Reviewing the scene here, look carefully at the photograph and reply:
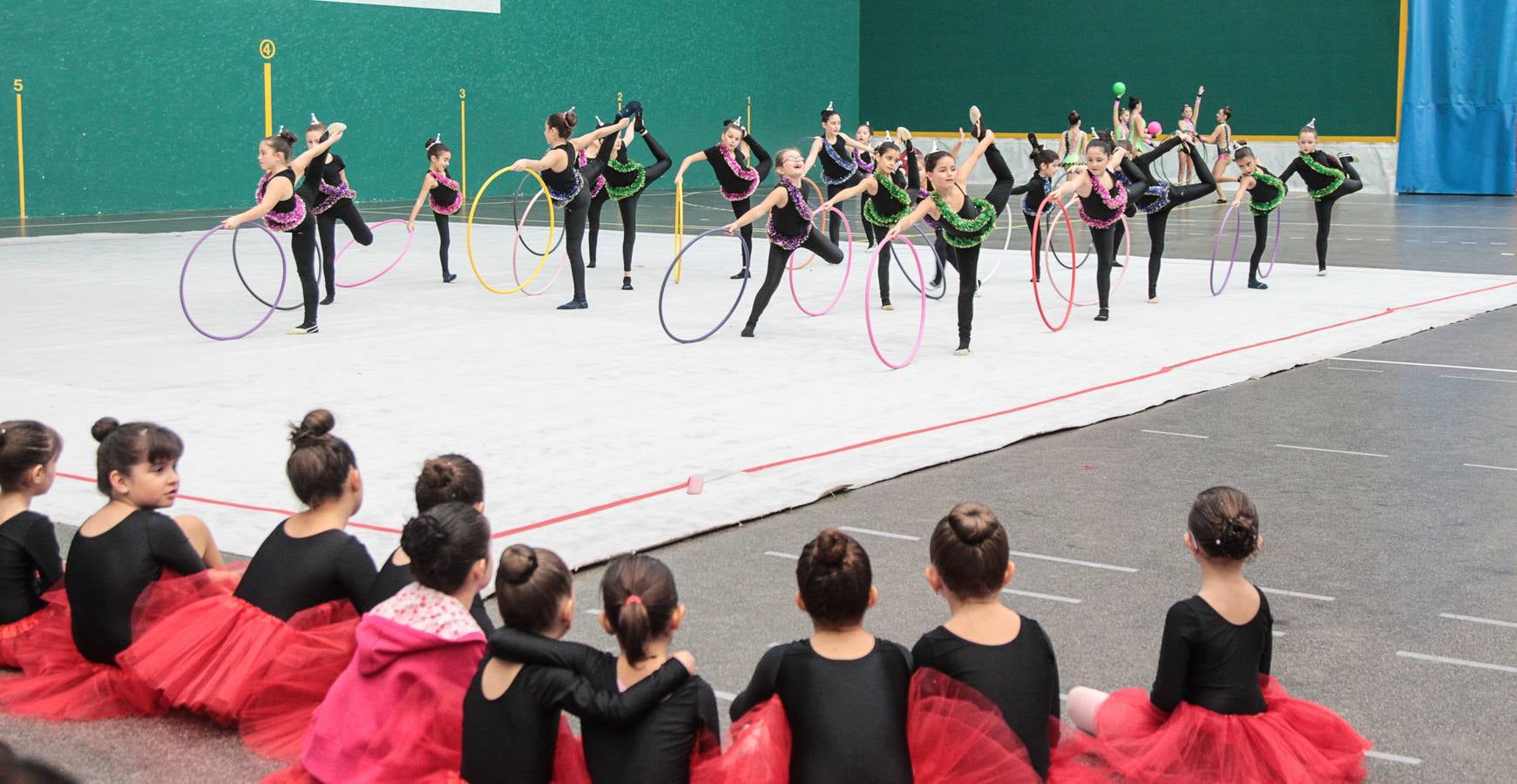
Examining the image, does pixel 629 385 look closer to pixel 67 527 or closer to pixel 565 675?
pixel 67 527

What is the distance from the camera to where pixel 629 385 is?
27.9 feet

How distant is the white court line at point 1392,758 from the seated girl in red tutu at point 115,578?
2882 millimetres

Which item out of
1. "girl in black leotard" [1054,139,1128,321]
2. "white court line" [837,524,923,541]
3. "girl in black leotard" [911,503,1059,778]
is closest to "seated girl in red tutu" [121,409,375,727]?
"girl in black leotard" [911,503,1059,778]

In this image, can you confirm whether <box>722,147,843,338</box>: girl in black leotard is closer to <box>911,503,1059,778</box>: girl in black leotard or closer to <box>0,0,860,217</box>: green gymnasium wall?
<box>911,503,1059,778</box>: girl in black leotard

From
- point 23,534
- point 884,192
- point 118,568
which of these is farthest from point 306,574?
point 884,192

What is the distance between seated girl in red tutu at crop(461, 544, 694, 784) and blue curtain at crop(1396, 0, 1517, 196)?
27.4 meters

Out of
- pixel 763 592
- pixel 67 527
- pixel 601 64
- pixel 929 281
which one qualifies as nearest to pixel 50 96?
pixel 601 64

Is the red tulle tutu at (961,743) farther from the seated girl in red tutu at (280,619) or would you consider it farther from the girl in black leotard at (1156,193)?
the girl in black leotard at (1156,193)

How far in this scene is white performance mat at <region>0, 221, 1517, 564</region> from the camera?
611 cm

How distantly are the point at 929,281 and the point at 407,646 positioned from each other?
1141cm

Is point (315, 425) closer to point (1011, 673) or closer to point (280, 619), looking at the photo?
point (280, 619)

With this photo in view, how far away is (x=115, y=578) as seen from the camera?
379cm

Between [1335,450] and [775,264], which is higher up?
[775,264]

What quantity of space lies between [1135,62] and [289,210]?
23.1 meters
